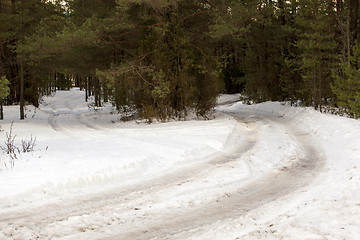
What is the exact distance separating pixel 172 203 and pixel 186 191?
0.59 metres

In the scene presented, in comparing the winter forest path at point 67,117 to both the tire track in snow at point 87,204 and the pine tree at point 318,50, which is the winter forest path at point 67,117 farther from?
the pine tree at point 318,50

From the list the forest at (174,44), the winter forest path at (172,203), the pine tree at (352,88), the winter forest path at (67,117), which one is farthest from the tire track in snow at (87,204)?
the winter forest path at (67,117)

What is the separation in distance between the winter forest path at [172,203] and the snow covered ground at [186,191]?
0.6 inches

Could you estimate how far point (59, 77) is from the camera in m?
80.5

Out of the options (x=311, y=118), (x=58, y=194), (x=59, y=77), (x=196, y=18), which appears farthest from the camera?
(x=59, y=77)

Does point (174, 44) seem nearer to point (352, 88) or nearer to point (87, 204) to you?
point (352, 88)

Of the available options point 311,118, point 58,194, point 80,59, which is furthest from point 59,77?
point 58,194

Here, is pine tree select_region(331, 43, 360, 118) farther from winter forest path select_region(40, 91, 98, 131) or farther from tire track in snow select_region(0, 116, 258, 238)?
winter forest path select_region(40, 91, 98, 131)

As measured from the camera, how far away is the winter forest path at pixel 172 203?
3.95 metres

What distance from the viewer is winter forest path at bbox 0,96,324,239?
12.9ft

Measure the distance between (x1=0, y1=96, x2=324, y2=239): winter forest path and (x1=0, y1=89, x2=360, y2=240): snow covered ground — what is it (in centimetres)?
1

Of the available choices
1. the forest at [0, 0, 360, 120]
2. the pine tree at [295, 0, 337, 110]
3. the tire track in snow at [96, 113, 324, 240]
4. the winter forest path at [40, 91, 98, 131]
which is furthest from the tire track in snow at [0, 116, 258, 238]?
the pine tree at [295, 0, 337, 110]

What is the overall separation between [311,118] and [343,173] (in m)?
9.70

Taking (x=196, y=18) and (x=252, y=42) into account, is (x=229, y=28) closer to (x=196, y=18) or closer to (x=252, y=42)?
(x=196, y=18)
